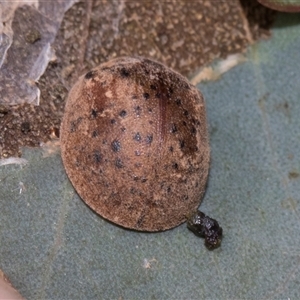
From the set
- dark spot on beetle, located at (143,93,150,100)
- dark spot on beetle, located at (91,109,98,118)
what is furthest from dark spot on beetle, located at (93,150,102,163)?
dark spot on beetle, located at (143,93,150,100)

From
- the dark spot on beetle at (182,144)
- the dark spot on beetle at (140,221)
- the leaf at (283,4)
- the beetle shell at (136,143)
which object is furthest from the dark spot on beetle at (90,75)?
the leaf at (283,4)

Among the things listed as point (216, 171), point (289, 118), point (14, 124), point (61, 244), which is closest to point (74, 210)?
point (61, 244)

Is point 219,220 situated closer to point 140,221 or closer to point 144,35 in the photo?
point 140,221

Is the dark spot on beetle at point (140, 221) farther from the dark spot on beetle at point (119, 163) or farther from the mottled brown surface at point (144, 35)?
the mottled brown surface at point (144, 35)

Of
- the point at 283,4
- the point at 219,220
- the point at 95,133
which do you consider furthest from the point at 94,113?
the point at 283,4

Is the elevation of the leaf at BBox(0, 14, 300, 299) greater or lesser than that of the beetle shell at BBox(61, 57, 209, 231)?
lesser

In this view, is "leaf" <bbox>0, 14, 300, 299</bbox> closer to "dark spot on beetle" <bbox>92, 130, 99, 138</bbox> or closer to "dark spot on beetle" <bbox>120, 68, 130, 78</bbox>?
"dark spot on beetle" <bbox>92, 130, 99, 138</bbox>
